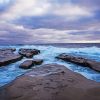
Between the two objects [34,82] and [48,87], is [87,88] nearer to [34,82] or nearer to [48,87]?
[48,87]

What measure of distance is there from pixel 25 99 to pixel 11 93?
0.72m

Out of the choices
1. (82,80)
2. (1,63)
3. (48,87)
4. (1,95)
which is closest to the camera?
(1,95)

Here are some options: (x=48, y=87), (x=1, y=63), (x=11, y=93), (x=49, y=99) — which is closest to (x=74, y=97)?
(x=49, y=99)

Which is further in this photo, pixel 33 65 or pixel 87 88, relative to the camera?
pixel 33 65

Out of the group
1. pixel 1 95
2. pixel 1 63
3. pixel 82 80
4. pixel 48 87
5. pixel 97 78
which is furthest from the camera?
pixel 1 63

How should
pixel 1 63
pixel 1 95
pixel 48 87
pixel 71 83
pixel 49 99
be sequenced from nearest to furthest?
pixel 49 99 < pixel 1 95 < pixel 48 87 < pixel 71 83 < pixel 1 63

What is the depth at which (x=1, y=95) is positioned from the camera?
5523 mm

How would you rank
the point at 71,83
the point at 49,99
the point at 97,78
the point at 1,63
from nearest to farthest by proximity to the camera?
the point at 49,99
the point at 71,83
the point at 97,78
the point at 1,63

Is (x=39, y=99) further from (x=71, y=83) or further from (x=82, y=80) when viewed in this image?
(x=82, y=80)

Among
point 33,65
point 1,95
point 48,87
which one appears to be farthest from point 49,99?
point 33,65

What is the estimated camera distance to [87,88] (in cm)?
585

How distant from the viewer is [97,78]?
8438 millimetres

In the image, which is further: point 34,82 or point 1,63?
point 1,63

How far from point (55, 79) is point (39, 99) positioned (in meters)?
2.21
